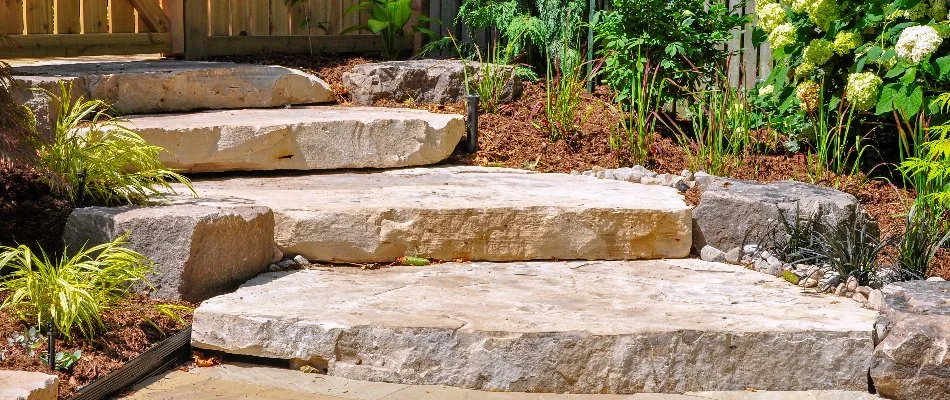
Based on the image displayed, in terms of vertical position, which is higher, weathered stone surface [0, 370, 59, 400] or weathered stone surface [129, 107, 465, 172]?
weathered stone surface [129, 107, 465, 172]

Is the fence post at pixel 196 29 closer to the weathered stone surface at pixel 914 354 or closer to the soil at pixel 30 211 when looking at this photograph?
the soil at pixel 30 211

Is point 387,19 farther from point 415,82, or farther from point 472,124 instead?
point 472,124

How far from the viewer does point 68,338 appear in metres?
3.48

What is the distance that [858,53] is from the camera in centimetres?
575

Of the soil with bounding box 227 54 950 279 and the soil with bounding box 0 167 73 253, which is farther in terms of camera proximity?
the soil with bounding box 227 54 950 279

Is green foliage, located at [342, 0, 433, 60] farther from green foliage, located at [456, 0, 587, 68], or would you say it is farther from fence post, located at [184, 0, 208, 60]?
fence post, located at [184, 0, 208, 60]

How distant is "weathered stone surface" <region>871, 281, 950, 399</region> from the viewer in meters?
Answer: 3.62

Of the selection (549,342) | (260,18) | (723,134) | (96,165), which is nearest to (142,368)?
(96,165)

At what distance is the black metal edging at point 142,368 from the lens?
3.31 metres

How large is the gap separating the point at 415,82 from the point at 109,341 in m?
4.02

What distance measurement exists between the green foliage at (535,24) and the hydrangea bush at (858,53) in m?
1.63

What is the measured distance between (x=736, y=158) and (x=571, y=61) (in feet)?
5.51

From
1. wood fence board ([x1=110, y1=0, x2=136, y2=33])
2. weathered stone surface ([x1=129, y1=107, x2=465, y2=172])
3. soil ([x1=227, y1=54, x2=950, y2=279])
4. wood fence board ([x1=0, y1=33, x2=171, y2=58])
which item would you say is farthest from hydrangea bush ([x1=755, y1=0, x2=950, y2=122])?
wood fence board ([x1=110, y1=0, x2=136, y2=33])

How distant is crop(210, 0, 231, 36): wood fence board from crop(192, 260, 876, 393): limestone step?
14.5ft
